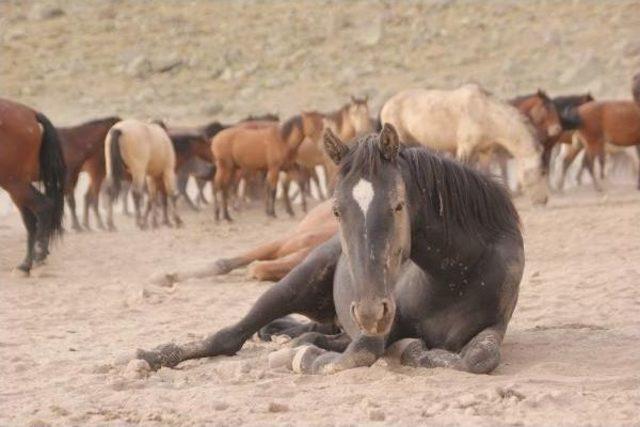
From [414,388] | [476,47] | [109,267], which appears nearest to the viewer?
[414,388]

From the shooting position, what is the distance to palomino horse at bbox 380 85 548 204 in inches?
643

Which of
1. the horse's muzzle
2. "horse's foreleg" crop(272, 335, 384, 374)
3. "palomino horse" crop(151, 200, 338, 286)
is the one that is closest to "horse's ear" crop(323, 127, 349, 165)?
the horse's muzzle

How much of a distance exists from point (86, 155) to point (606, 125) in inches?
332

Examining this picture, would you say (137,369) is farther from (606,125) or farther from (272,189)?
(606,125)

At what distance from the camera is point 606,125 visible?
19.6 metres

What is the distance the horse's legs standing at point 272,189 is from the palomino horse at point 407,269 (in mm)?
12147

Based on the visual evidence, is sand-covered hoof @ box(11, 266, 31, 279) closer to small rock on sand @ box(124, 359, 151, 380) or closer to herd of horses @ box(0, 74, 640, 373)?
herd of horses @ box(0, 74, 640, 373)

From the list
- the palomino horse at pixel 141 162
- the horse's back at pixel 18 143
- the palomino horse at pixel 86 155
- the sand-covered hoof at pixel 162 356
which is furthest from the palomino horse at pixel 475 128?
the sand-covered hoof at pixel 162 356

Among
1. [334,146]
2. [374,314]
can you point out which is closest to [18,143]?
[334,146]

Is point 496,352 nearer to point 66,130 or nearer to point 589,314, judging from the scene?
point 589,314

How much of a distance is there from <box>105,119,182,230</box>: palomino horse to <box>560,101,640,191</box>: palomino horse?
270 inches

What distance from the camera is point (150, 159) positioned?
57.3 feet

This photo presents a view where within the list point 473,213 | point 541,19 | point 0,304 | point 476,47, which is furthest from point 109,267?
point 541,19

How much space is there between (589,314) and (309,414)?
3.02m
